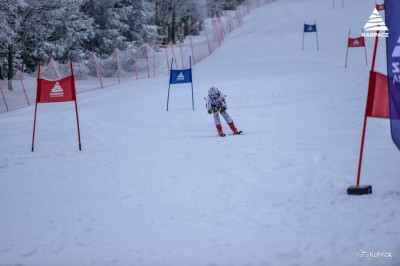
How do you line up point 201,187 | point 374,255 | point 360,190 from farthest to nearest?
1. point 201,187
2. point 360,190
3. point 374,255

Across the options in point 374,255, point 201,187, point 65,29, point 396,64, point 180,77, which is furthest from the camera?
point 65,29

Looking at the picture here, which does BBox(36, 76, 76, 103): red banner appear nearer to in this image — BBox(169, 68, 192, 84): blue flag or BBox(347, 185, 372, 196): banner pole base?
BBox(169, 68, 192, 84): blue flag

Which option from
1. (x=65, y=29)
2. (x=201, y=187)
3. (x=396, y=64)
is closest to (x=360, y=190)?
(x=396, y=64)

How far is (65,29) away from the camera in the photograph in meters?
26.2

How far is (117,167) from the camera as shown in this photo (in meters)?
8.44

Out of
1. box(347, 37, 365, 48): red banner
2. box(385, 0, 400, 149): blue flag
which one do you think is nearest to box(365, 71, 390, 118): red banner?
box(385, 0, 400, 149): blue flag

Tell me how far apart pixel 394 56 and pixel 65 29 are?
24339 mm

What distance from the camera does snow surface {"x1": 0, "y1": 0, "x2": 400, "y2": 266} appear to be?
450 centimetres

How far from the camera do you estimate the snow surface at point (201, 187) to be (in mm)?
4500

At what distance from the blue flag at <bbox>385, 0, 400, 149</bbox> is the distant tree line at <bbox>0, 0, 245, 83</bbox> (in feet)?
65.3

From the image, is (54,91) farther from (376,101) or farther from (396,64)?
(396,64)

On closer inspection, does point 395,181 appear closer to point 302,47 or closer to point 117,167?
point 117,167

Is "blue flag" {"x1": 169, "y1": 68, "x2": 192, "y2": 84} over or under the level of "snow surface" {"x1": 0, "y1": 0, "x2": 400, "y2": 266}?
over

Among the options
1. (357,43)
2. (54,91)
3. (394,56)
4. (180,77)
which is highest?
(394,56)
